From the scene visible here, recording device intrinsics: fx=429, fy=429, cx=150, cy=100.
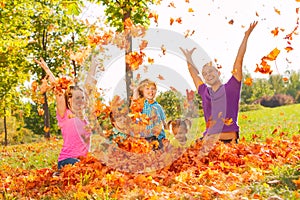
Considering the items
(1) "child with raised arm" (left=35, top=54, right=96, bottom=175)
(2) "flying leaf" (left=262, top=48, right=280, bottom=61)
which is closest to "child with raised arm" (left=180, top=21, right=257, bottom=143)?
(2) "flying leaf" (left=262, top=48, right=280, bottom=61)

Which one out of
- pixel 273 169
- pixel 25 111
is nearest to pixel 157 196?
pixel 273 169

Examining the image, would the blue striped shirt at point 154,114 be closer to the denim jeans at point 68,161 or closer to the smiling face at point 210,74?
the smiling face at point 210,74

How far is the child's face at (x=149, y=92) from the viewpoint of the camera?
669 centimetres

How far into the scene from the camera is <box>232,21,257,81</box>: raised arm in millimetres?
6625

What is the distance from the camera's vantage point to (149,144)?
631cm

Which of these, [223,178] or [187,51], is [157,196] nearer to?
[223,178]

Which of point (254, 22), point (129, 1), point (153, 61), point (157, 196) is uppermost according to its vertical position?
point (129, 1)

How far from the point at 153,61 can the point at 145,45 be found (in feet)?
2.11

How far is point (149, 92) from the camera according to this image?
6711mm

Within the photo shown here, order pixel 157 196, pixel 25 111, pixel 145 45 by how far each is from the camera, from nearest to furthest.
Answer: pixel 157 196 → pixel 145 45 → pixel 25 111

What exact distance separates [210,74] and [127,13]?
536 cm

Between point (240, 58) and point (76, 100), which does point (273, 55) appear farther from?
point (76, 100)

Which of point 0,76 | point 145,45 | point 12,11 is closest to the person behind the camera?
point 145,45

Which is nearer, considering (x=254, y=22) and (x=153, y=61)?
(x=254, y=22)
